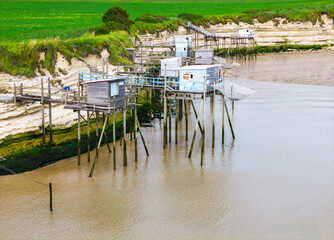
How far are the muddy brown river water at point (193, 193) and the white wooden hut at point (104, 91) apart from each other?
3.54 metres

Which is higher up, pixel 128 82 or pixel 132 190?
pixel 128 82

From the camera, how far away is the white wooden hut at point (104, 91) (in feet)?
85.7

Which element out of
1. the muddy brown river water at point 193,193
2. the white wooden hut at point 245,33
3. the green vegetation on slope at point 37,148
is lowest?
the muddy brown river water at point 193,193

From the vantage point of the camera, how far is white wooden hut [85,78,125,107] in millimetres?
26125

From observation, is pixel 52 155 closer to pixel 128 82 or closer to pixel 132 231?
pixel 128 82

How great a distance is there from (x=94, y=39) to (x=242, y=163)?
62.4 ft

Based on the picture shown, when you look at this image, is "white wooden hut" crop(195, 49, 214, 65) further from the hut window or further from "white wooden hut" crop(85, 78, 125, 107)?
the hut window

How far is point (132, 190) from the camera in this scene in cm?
2373

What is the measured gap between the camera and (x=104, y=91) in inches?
1036

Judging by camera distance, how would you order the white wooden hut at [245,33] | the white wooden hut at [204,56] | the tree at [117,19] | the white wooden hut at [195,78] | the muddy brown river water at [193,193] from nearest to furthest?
the muddy brown river water at [193,193] < the white wooden hut at [195,78] < the white wooden hut at [204,56] < the tree at [117,19] < the white wooden hut at [245,33]

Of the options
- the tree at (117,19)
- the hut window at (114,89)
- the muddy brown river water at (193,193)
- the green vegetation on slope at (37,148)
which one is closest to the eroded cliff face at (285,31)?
the tree at (117,19)

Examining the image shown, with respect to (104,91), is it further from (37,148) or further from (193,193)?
(193,193)

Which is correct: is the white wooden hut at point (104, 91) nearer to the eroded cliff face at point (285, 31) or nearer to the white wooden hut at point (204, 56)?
the white wooden hut at point (204, 56)

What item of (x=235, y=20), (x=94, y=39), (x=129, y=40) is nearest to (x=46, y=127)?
(x=94, y=39)
